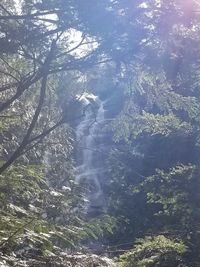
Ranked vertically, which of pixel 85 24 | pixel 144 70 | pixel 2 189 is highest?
pixel 85 24

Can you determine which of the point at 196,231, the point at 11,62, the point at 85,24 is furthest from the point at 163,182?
the point at 85,24

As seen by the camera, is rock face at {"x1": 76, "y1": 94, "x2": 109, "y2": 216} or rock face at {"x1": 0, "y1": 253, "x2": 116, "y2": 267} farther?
rock face at {"x1": 76, "y1": 94, "x2": 109, "y2": 216}

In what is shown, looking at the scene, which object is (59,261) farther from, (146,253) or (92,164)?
(92,164)

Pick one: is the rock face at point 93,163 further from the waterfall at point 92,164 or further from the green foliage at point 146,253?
the green foliage at point 146,253

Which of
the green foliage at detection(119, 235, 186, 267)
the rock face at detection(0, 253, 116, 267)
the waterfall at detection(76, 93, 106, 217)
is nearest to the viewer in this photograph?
the rock face at detection(0, 253, 116, 267)

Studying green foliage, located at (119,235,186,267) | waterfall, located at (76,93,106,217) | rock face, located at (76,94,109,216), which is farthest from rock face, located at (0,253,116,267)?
waterfall, located at (76,93,106,217)

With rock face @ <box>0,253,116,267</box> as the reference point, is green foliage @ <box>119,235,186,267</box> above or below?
below

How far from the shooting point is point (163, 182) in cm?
1110

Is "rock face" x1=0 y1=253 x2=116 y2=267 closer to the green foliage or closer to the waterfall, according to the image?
the green foliage

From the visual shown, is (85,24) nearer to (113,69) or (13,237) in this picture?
(113,69)

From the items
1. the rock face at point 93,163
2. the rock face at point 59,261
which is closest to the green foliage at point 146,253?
the rock face at point 59,261

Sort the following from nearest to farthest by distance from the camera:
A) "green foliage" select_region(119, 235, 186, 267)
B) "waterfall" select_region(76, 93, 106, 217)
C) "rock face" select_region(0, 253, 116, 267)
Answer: "rock face" select_region(0, 253, 116, 267), "green foliage" select_region(119, 235, 186, 267), "waterfall" select_region(76, 93, 106, 217)

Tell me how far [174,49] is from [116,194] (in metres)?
17.5

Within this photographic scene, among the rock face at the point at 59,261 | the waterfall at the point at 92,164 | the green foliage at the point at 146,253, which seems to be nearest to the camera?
the rock face at the point at 59,261
